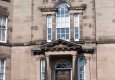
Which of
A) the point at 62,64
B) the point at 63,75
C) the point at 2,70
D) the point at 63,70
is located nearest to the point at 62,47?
the point at 62,64

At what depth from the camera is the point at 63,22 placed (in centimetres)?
2770

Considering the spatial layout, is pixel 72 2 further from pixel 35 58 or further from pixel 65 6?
pixel 35 58

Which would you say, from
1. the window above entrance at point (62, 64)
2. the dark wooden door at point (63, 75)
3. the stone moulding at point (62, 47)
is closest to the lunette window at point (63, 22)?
the stone moulding at point (62, 47)

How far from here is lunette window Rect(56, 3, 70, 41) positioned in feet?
90.2

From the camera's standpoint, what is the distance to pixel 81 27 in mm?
27234

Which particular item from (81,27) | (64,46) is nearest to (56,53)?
(64,46)

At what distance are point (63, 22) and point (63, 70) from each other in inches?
134

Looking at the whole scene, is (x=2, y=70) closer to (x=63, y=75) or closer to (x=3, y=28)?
(x=3, y=28)

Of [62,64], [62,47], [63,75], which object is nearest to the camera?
[62,47]

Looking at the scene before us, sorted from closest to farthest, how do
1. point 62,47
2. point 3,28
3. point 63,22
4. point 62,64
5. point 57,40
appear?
point 62,47 → point 57,40 → point 62,64 → point 63,22 → point 3,28

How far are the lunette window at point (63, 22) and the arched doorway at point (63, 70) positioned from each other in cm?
173

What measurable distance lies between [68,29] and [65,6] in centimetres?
171

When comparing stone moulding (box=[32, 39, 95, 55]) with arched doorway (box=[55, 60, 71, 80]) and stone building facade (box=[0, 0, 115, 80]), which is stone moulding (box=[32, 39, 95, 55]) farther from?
arched doorway (box=[55, 60, 71, 80])

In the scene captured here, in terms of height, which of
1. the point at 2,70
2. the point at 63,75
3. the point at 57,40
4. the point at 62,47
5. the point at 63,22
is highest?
the point at 63,22
